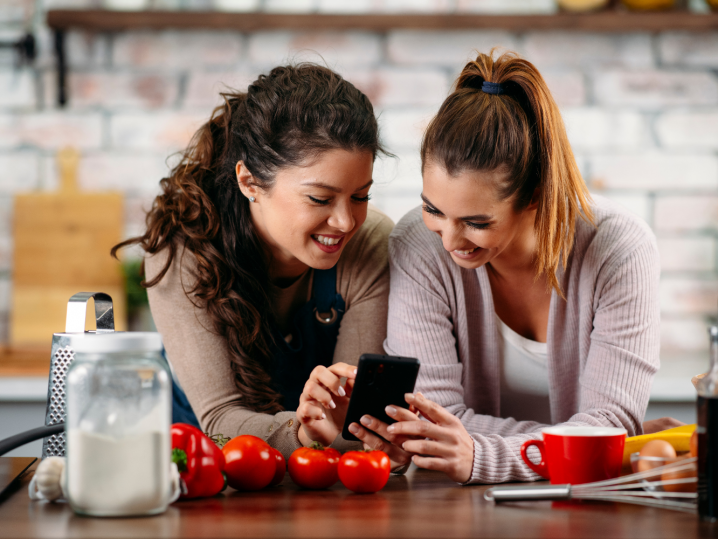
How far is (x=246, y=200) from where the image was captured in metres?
1.57

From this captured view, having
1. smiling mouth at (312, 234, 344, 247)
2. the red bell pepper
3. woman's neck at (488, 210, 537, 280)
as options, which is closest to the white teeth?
smiling mouth at (312, 234, 344, 247)

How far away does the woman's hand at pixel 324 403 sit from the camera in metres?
1.14

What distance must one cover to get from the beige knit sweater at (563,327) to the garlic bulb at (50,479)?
0.69 meters

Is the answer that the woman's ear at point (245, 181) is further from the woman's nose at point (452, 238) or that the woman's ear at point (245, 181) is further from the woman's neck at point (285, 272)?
the woman's nose at point (452, 238)

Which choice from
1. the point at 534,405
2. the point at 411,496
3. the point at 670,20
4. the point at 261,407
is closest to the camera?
the point at 411,496

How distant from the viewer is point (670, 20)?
8.32ft

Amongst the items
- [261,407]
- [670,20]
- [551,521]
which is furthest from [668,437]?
[670,20]

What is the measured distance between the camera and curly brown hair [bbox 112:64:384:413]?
1.44 metres

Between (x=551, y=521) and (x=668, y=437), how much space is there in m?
0.26

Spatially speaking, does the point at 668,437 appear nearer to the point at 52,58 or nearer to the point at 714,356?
the point at 714,356

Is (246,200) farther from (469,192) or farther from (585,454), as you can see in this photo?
(585,454)

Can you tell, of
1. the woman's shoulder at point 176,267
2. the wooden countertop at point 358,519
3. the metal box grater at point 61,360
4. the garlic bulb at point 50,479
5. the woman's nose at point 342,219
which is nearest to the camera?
the wooden countertop at point 358,519

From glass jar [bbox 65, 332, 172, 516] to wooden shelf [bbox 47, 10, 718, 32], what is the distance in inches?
76.6

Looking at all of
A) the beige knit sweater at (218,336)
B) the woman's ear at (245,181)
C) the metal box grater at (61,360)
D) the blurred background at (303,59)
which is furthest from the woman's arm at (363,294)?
the blurred background at (303,59)
